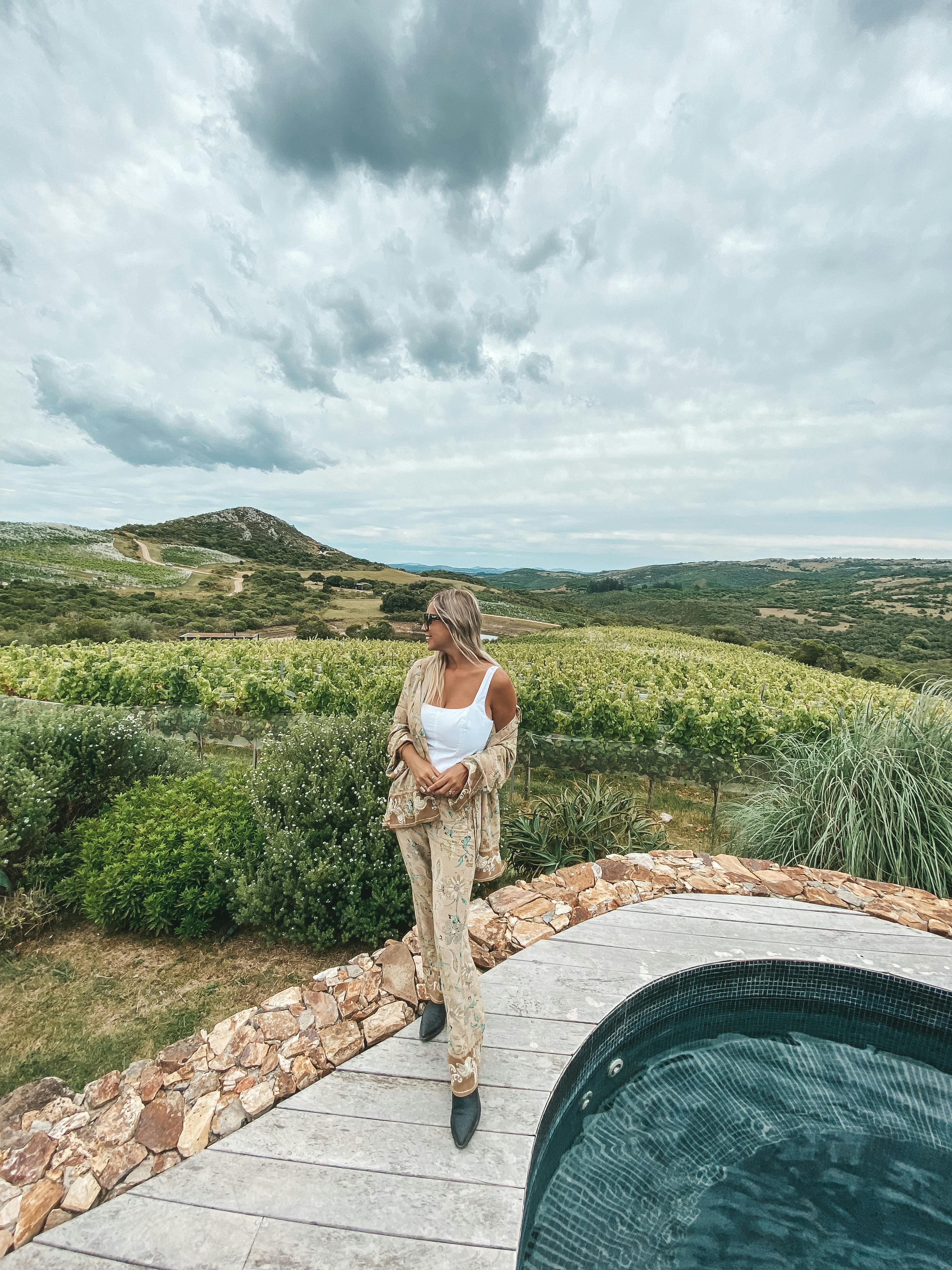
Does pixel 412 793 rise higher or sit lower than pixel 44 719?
higher

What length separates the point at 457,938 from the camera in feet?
6.65

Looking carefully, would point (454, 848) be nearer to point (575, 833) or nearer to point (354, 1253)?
point (354, 1253)

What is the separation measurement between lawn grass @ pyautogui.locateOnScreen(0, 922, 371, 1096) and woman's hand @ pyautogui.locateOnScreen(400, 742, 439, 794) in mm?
1958

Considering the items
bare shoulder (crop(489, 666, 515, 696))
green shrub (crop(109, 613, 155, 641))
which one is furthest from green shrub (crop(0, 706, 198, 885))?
green shrub (crop(109, 613, 155, 641))

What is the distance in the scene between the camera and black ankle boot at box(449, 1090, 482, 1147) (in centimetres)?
195

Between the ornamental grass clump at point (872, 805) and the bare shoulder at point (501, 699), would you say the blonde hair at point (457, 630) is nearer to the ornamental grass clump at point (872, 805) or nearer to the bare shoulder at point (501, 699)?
the bare shoulder at point (501, 699)

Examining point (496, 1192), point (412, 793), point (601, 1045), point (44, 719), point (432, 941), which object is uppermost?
point (412, 793)

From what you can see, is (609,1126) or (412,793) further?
(609,1126)

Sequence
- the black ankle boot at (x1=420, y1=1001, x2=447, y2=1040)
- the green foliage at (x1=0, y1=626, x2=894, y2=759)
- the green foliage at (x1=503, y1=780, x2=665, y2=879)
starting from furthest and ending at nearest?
1. the green foliage at (x1=0, y1=626, x2=894, y2=759)
2. the green foliage at (x1=503, y1=780, x2=665, y2=879)
3. the black ankle boot at (x1=420, y1=1001, x2=447, y2=1040)

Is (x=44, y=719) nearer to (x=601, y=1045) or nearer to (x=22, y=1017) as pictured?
(x=22, y=1017)

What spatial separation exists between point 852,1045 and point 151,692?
870cm

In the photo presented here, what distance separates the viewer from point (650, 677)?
856 centimetres

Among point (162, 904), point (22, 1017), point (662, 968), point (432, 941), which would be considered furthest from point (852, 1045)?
point (22, 1017)

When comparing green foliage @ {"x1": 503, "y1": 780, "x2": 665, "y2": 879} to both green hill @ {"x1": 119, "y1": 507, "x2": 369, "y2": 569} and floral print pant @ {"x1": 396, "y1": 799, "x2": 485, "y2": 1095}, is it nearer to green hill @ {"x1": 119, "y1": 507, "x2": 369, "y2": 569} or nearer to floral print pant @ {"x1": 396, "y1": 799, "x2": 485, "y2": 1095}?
floral print pant @ {"x1": 396, "y1": 799, "x2": 485, "y2": 1095}
